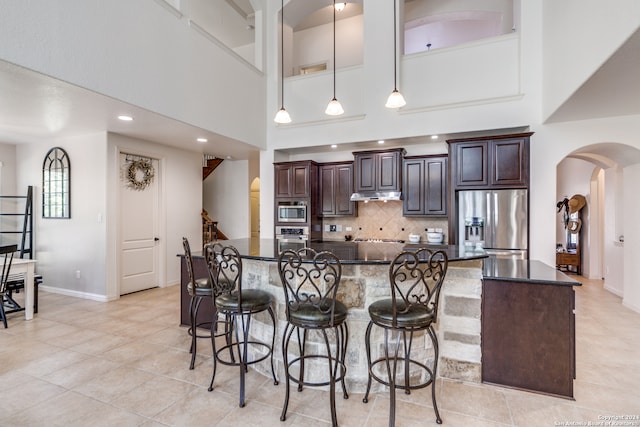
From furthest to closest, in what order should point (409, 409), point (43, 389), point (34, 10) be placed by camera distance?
1. point (34, 10)
2. point (43, 389)
3. point (409, 409)

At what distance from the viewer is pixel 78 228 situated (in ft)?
16.6

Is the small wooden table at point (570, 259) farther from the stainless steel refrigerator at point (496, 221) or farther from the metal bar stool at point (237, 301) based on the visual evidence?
the metal bar stool at point (237, 301)

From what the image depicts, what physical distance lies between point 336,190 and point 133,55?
3.55 metres

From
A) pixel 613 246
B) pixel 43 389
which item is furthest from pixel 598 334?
pixel 43 389

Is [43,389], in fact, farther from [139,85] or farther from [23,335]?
[139,85]

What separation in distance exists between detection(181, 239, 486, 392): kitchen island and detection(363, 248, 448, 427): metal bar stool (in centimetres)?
12

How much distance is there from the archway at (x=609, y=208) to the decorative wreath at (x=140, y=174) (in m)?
6.62

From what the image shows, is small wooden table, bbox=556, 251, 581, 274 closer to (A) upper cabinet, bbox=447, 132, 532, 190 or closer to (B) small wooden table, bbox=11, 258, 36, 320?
(A) upper cabinet, bbox=447, 132, 532, 190

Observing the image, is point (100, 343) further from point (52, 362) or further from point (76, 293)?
point (76, 293)

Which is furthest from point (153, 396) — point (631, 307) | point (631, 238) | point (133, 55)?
point (631, 238)

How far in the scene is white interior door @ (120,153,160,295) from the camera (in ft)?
17.1

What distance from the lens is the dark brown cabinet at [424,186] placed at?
4984 millimetres

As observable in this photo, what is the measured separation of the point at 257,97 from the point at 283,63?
992mm

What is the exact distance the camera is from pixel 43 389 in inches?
97.3
